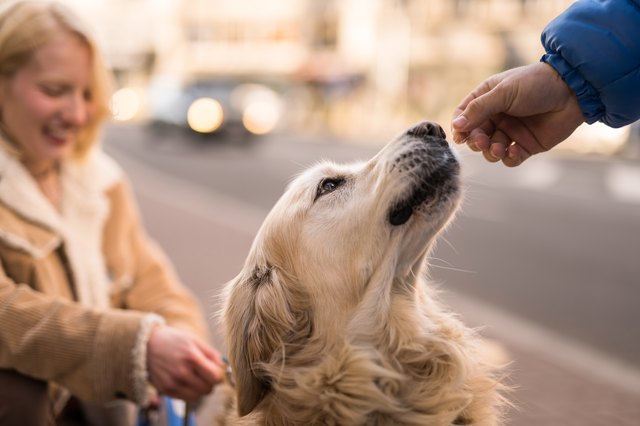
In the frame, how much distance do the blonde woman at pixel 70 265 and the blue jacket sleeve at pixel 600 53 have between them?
154 cm

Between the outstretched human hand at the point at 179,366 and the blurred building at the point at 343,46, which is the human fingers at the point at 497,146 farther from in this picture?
the blurred building at the point at 343,46

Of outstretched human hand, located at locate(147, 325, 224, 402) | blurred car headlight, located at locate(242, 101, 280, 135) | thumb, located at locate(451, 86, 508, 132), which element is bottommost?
outstretched human hand, located at locate(147, 325, 224, 402)

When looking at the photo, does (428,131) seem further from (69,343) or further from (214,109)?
(214,109)

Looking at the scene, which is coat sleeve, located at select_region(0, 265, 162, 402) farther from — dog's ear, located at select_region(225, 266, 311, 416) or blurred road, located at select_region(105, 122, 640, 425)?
blurred road, located at select_region(105, 122, 640, 425)

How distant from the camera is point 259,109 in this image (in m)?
26.6

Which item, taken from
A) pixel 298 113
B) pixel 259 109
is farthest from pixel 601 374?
pixel 298 113

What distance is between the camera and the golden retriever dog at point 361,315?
2316mm

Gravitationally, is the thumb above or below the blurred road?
above

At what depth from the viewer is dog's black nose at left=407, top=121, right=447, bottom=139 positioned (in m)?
2.65

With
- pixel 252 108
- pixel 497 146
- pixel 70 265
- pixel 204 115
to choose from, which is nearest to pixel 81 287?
pixel 70 265

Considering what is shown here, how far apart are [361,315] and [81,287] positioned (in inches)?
46.3

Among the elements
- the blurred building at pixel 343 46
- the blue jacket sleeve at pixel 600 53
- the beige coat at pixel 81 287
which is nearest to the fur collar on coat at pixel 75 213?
the beige coat at pixel 81 287

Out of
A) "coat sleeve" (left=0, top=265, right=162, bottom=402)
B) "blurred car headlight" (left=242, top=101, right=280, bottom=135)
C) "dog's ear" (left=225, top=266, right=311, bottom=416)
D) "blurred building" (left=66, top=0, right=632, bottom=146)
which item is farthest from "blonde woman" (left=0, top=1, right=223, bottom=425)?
"blurred building" (left=66, top=0, right=632, bottom=146)

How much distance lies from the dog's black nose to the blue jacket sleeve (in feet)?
1.67
